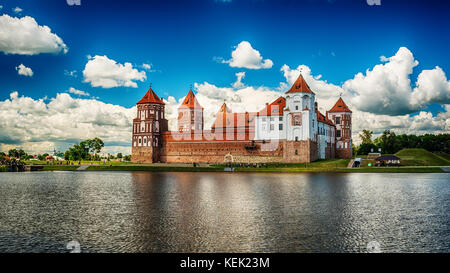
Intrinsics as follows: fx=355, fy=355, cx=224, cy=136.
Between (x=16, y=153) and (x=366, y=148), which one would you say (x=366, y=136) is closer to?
(x=366, y=148)

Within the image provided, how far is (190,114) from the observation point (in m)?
82.2

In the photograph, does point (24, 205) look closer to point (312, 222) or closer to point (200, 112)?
point (312, 222)

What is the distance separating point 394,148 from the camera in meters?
84.3

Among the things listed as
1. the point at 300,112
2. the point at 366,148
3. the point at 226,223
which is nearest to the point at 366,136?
the point at 366,148

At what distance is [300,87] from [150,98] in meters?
31.7

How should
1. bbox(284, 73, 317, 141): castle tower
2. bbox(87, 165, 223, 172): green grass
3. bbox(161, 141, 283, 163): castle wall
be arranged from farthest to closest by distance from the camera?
bbox(161, 141, 283, 163): castle wall < bbox(284, 73, 317, 141): castle tower < bbox(87, 165, 223, 172): green grass

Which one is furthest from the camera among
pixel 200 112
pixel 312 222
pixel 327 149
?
pixel 200 112

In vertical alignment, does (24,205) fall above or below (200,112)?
below

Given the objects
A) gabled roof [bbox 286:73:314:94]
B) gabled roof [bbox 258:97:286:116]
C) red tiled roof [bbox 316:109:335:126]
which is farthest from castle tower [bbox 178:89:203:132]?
gabled roof [bbox 286:73:314:94]

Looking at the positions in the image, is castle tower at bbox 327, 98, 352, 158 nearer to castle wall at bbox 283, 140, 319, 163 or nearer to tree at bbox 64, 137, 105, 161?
castle wall at bbox 283, 140, 319, 163

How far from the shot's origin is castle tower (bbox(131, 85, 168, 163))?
236 ft
